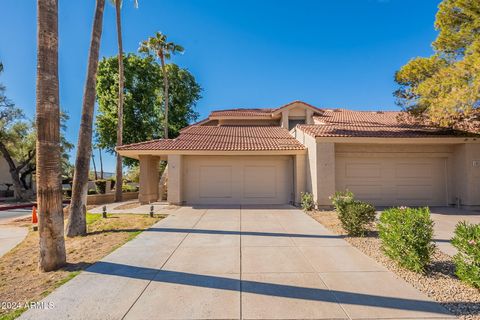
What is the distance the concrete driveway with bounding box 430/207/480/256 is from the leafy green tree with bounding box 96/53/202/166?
2420 centimetres

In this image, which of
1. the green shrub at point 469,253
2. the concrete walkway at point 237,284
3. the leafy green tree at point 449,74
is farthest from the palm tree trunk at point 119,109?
the green shrub at point 469,253

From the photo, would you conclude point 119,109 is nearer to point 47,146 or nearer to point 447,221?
point 47,146

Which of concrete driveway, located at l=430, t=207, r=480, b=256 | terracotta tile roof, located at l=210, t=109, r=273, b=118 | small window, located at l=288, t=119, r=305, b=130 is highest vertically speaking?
terracotta tile roof, located at l=210, t=109, r=273, b=118

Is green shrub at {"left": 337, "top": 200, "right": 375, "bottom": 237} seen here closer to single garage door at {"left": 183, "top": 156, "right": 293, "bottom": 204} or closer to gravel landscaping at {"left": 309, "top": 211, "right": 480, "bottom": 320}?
gravel landscaping at {"left": 309, "top": 211, "right": 480, "bottom": 320}

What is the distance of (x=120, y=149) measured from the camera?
15.0 metres

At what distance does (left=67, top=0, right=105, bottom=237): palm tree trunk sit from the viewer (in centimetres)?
850

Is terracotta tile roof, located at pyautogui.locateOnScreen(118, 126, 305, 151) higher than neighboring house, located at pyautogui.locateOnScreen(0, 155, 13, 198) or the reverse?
higher

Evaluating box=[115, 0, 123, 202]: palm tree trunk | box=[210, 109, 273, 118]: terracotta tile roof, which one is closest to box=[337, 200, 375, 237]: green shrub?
box=[210, 109, 273, 118]: terracotta tile roof

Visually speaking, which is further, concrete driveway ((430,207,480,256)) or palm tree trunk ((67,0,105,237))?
palm tree trunk ((67,0,105,237))

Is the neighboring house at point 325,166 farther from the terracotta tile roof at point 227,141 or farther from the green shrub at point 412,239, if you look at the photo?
the green shrub at point 412,239

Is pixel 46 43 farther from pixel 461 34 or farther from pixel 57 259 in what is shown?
pixel 461 34

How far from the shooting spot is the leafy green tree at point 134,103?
25.8 m

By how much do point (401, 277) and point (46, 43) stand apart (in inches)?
331

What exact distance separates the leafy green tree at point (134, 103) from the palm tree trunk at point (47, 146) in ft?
70.0
